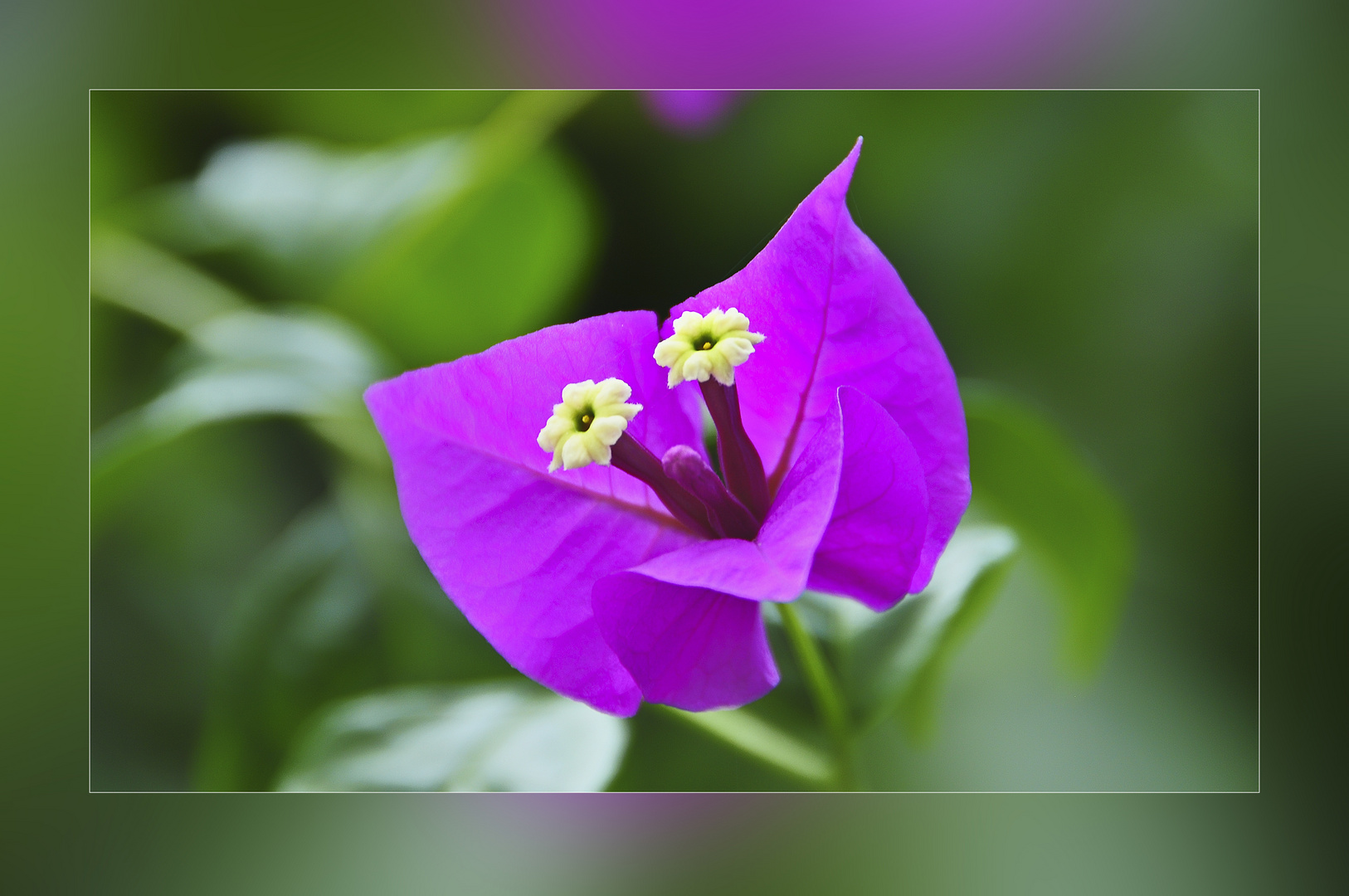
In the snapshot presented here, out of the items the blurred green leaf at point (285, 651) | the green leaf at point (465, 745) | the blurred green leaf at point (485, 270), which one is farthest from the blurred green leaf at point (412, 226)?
the green leaf at point (465, 745)

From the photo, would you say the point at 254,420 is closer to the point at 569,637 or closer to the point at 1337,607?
the point at 569,637

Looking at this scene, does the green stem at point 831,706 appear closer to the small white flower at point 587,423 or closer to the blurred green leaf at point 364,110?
the small white flower at point 587,423

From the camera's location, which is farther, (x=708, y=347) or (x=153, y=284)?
(x=153, y=284)

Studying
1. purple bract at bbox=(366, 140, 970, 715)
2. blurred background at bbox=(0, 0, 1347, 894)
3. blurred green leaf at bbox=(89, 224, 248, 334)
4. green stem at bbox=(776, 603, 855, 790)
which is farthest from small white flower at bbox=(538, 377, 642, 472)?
blurred green leaf at bbox=(89, 224, 248, 334)

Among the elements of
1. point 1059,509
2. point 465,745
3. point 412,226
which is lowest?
point 465,745

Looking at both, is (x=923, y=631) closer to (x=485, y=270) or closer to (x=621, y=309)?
(x=621, y=309)

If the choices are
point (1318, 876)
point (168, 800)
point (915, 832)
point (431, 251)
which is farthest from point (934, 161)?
point (168, 800)

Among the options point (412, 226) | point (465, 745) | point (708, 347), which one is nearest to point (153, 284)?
point (412, 226)

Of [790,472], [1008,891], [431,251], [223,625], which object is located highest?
[431,251]
